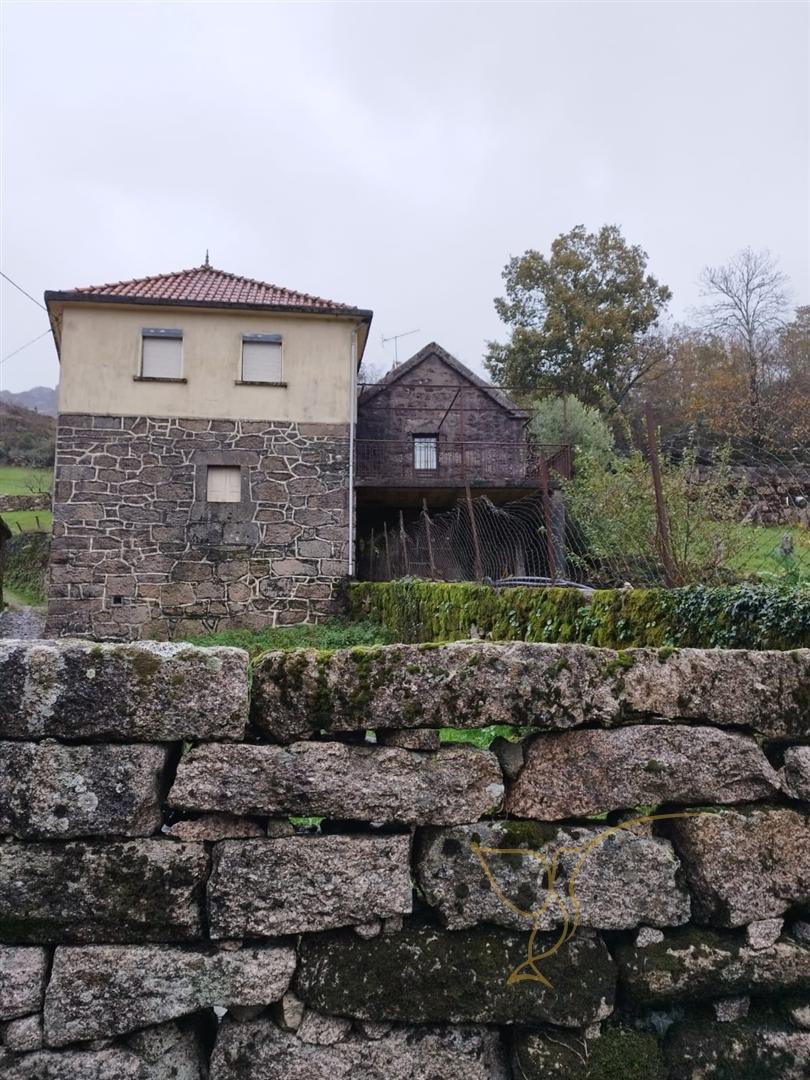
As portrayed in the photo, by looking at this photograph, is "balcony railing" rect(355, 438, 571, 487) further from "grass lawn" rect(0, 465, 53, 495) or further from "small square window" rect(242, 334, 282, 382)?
"grass lawn" rect(0, 465, 53, 495)

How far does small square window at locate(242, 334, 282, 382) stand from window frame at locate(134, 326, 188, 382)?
1.39 meters

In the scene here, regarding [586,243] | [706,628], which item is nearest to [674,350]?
[586,243]

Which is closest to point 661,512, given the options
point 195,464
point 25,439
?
point 195,464

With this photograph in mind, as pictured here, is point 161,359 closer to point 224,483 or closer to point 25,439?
point 224,483

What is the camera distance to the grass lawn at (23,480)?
34531 millimetres

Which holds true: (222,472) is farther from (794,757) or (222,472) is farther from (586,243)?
(586,243)

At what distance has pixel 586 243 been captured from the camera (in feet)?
116

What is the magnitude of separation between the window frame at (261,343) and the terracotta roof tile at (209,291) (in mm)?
708

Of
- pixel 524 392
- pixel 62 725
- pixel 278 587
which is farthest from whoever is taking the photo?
pixel 524 392

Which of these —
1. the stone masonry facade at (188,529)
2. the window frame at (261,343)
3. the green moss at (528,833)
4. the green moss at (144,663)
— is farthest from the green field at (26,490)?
the green moss at (528,833)

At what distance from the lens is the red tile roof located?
15.9 m

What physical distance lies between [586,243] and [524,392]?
8.70 meters

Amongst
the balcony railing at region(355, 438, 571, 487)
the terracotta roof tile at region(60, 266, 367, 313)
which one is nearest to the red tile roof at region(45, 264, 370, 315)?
the terracotta roof tile at region(60, 266, 367, 313)

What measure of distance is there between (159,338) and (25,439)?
32645 mm
